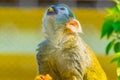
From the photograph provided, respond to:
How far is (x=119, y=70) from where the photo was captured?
2.06 feet

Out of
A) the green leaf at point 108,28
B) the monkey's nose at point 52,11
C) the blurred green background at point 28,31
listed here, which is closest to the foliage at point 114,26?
the green leaf at point 108,28

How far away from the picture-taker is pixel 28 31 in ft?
3.18

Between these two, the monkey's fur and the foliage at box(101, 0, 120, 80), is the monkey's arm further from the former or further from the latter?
the foliage at box(101, 0, 120, 80)

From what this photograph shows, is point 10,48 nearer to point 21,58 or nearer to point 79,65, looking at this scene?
point 21,58

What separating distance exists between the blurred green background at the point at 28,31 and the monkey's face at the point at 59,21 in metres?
0.30

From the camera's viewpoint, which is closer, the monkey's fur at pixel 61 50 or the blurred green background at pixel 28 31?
the monkey's fur at pixel 61 50

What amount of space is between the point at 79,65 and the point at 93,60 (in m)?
0.06

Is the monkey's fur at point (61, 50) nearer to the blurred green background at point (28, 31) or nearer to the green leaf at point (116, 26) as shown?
the green leaf at point (116, 26)

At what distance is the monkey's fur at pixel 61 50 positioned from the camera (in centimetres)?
61

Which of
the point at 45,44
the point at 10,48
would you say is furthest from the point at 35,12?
the point at 45,44

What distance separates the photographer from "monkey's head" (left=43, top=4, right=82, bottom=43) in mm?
601

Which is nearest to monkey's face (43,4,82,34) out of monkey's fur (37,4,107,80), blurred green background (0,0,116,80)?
monkey's fur (37,4,107,80)

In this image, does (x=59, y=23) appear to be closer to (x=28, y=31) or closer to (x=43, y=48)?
(x=43, y=48)

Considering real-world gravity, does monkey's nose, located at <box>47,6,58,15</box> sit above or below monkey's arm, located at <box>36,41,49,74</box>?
above
